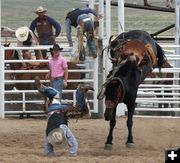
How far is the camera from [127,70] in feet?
36.1

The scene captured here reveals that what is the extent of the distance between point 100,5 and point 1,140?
16.4 feet

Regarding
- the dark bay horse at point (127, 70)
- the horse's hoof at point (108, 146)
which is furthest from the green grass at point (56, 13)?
the horse's hoof at point (108, 146)

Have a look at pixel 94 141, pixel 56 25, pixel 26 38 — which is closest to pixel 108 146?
pixel 94 141

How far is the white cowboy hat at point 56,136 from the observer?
958 cm

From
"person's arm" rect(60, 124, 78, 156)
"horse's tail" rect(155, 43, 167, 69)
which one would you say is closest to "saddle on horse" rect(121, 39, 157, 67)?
"horse's tail" rect(155, 43, 167, 69)

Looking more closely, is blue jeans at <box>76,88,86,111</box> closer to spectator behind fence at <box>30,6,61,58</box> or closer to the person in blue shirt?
the person in blue shirt

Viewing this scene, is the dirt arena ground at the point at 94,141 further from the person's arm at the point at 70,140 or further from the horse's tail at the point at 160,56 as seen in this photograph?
the horse's tail at the point at 160,56

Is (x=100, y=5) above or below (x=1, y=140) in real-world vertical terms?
above

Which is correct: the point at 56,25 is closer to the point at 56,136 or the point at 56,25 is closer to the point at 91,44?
the point at 91,44

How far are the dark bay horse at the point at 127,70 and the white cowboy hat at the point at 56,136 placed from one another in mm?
1253

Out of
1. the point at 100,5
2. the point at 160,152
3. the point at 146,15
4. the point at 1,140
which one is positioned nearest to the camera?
the point at 160,152

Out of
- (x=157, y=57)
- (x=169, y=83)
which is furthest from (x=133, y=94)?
(x=169, y=83)

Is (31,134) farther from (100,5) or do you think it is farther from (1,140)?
(100,5)

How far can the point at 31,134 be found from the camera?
12484 millimetres
